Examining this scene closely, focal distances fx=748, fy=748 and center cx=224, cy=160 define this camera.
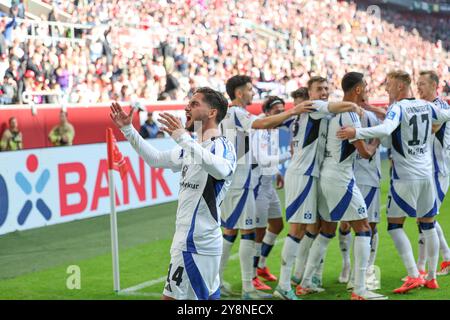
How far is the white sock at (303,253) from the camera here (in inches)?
279

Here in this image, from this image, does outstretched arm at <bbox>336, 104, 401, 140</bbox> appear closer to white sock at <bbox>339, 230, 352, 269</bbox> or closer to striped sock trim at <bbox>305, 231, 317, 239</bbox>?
striped sock trim at <bbox>305, 231, 317, 239</bbox>

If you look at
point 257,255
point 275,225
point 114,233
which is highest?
point 114,233

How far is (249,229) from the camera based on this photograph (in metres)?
6.88

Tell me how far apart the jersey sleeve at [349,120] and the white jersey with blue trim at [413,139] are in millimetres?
587

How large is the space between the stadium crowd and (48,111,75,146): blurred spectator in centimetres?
85

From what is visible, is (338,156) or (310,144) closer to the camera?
(338,156)

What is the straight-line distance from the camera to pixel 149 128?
1511cm

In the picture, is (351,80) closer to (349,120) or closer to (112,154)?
(349,120)

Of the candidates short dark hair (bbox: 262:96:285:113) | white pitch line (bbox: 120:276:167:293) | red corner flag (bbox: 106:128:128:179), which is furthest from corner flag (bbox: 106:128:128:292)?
short dark hair (bbox: 262:96:285:113)

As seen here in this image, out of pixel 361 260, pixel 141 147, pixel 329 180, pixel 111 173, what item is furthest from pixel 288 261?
pixel 141 147

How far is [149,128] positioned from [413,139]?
28.6ft

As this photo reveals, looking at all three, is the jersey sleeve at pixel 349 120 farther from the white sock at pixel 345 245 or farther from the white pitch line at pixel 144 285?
the white pitch line at pixel 144 285

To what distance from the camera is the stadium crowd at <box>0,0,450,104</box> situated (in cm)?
1505

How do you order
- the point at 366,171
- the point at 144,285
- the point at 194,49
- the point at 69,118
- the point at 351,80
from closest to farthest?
the point at 351,80
the point at 366,171
the point at 144,285
the point at 69,118
the point at 194,49
